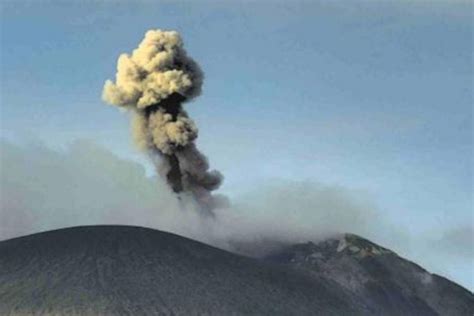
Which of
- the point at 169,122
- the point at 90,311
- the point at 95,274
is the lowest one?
the point at 90,311

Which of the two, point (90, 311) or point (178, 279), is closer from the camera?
point (90, 311)

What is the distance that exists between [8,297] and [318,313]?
194 feet

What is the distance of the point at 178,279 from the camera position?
200 m

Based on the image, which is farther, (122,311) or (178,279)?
(178,279)

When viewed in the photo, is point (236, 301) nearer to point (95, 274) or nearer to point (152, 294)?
point (152, 294)

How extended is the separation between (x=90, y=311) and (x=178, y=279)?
24.9 meters

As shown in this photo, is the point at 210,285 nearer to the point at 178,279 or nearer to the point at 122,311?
the point at 178,279

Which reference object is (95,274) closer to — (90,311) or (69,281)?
(69,281)

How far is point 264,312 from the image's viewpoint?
19162 centimetres

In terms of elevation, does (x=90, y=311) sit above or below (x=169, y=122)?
→ below

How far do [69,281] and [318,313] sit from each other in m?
48.5

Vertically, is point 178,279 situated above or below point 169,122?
below

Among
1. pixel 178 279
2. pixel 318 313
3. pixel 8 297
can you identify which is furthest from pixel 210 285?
pixel 8 297

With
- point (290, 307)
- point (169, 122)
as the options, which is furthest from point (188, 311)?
point (169, 122)
